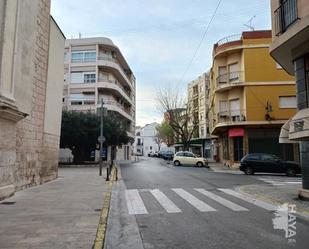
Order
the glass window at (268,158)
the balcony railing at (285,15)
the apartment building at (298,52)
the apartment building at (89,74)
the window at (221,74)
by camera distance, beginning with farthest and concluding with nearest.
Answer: the apartment building at (89,74)
the window at (221,74)
the glass window at (268,158)
the balcony railing at (285,15)
the apartment building at (298,52)

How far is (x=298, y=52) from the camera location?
39.5 feet

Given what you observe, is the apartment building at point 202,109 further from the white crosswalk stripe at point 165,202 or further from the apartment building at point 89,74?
the white crosswalk stripe at point 165,202

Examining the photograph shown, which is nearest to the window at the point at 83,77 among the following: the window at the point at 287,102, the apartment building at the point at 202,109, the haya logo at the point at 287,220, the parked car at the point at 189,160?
the parked car at the point at 189,160

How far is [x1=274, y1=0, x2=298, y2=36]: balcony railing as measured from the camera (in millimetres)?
11820

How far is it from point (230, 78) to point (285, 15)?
71.6 feet

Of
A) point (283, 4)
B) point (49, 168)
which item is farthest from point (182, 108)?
point (283, 4)

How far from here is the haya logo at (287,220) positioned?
675 cm

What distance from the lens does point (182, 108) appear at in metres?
52.1

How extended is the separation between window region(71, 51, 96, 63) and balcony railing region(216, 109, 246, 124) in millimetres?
24349

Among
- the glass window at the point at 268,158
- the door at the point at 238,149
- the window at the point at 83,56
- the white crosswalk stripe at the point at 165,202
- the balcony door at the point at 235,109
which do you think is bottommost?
the white crosswalk stripe at the point at 165,202

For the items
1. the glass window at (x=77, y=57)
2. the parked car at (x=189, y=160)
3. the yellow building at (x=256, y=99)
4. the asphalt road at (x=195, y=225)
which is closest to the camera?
the asphalt road at (x=195, y=225)

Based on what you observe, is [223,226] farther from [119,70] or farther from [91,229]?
[119,70]

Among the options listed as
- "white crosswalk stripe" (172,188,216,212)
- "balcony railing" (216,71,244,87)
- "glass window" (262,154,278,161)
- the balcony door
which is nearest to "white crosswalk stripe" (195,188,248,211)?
"white crosswalk stripe" (172,188,216,212)

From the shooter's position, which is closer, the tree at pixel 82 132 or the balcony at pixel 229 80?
the balcony at pixel 229 80
